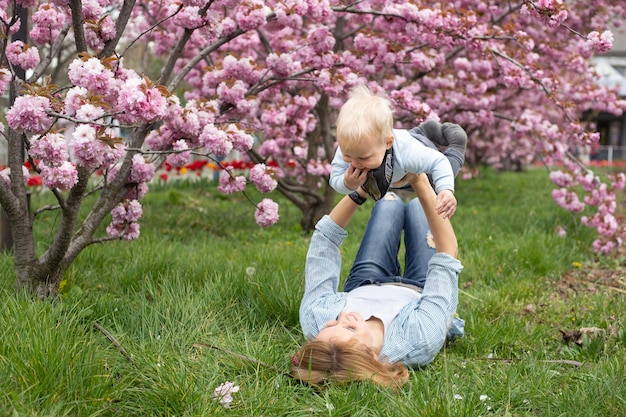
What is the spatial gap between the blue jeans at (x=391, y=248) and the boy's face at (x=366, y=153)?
0.89m

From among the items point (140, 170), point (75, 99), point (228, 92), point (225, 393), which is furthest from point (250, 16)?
point (225, 393)

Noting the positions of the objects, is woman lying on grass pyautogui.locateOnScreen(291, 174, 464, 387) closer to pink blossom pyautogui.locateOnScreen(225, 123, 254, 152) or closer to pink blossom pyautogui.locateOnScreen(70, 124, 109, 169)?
pink blossom pyautogui.locateOnScreen(225, 123, 254, 152)

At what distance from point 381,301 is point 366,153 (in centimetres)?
77

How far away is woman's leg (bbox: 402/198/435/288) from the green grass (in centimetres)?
37

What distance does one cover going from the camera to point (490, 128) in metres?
10.8

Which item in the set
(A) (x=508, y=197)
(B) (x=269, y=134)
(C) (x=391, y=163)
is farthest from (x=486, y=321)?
(A) (x=508, y=197)

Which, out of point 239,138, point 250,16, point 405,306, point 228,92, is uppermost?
point 250,16

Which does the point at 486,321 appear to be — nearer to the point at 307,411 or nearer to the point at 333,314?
the point at 333,314

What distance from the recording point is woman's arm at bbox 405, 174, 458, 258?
2.76 meters

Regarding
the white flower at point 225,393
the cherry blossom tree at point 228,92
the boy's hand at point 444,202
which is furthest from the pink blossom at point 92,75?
the boy's hand at point 444,202

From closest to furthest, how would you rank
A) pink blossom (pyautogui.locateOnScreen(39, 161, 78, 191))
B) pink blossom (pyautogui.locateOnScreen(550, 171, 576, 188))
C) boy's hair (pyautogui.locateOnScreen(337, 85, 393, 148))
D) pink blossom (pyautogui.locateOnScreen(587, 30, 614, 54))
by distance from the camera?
boy's hair (pyautogui.locateOnScreen(337, 85, 393, 148)), pink blossom (pyautogui.locateOnScreen(39, 161, 78, 191)), pink blossom (pyautogui.locateOnScreen(587, 30, 614, 54)), pink blossom (pyautogui.locateOnScreen(550, 171, 576, 188))

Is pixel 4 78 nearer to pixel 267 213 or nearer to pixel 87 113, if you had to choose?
pixel 87 113

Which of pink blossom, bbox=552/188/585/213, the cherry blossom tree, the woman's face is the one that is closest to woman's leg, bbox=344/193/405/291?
the woman's face

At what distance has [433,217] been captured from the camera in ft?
9.29
